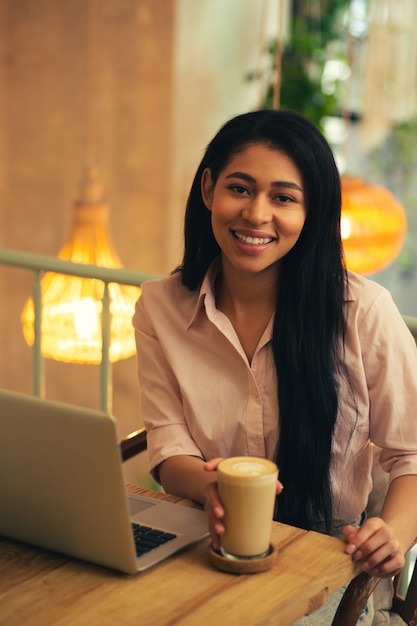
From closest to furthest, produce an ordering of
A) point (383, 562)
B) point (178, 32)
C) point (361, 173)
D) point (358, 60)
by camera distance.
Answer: point (383, 562)
point (178, 32)
point (358, 60)
point (361, 173)

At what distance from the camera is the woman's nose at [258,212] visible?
5.41 feet

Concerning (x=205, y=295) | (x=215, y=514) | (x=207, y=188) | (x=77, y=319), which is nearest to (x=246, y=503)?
(x=215, y=514)

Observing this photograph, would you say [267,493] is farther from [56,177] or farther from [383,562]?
[56,177]

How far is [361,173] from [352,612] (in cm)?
471

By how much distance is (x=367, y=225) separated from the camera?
406cm

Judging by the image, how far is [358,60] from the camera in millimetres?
5387

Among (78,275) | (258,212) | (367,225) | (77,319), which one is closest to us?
(258,212)

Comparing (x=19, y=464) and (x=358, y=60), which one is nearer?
(x=19, y=464)

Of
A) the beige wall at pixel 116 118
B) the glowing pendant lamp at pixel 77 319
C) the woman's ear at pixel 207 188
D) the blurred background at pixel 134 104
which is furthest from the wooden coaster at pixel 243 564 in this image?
the beige wall at pixel 116 118

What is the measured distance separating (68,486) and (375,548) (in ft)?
1.42

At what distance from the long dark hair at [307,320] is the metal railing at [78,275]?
67cm

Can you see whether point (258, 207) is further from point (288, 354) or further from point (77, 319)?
point (77, 319)

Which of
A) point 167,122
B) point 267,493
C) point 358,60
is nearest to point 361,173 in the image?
point 358,60

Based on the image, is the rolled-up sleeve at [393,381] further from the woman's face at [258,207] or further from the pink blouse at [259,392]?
the woman's face at [258,207]
